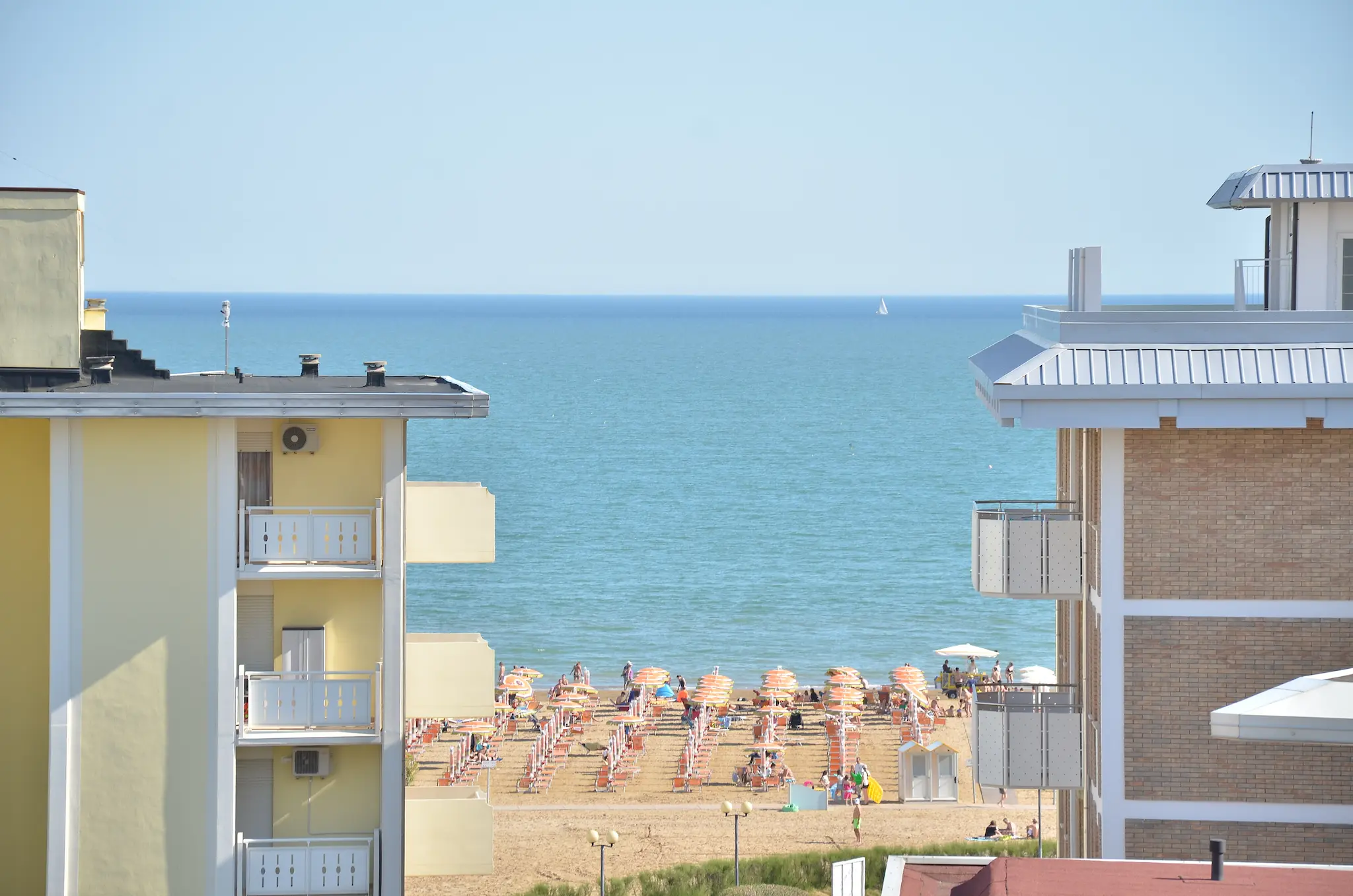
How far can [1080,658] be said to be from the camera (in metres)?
17.4

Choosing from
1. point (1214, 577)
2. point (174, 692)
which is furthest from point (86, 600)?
point (1214, 577)

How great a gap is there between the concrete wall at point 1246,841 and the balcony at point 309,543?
23.7 feet

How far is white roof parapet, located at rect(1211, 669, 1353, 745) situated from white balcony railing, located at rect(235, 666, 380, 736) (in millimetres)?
7420

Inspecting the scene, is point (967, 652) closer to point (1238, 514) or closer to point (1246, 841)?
point (1246, 841)

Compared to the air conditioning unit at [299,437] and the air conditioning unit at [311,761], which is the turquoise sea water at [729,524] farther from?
the air conditioning unit at [299,437]

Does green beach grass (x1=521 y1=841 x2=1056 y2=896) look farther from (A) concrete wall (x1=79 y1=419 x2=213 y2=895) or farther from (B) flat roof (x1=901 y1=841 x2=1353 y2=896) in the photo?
(B) flat roof (x1=901 y1=841 x2=1353 y2=896)

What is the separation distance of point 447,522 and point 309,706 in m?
2.07

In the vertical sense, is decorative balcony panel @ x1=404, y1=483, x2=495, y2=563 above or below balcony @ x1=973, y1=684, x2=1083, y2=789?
above

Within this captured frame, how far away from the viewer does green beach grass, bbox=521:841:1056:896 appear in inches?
1067

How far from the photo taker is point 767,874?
91.2 feet

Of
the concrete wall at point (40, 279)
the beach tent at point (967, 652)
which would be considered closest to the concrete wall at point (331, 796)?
the concrete wall at point (40, 279)

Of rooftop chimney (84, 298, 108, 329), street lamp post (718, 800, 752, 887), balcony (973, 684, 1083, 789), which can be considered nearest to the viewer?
balcony (973, 684, 1083, 789)

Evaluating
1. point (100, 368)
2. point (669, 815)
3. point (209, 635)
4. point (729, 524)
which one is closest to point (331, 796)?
point (209, 635)

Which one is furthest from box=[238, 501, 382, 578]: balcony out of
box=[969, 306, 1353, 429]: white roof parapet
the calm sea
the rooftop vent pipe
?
the calm sea
